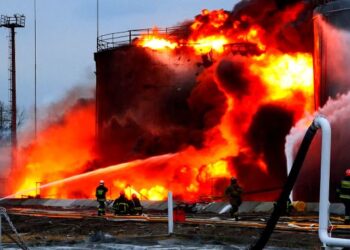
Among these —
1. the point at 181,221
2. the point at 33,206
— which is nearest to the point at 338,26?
the point at 181,221

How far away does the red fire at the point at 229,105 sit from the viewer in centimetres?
3131

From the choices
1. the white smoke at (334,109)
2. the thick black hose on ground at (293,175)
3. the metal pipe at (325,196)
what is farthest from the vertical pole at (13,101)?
the metal pipe at (325,196)

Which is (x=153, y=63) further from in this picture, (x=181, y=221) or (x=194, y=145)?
(x=181, y=221)

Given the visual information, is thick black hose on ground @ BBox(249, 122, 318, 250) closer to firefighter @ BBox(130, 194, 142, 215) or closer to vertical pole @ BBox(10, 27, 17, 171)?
firefighter @ BBox(130, 194, 142, 215)

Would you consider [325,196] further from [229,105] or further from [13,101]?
[13,101]

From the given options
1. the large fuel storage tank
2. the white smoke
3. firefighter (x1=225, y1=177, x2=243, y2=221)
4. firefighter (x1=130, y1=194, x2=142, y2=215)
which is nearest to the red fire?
the large fuel storage tank

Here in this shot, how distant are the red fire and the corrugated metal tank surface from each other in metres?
5.09

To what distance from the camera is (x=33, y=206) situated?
3375cm

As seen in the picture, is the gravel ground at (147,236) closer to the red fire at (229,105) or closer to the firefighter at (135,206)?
the firefighter at (135,206)

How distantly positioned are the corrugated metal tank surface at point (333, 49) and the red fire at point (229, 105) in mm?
5086

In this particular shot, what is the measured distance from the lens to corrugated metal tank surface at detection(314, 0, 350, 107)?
23.4 metres

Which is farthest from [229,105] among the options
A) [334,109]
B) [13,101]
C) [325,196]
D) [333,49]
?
[325,196]

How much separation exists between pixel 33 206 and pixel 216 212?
12417 millimetres

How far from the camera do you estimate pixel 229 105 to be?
109 ft
